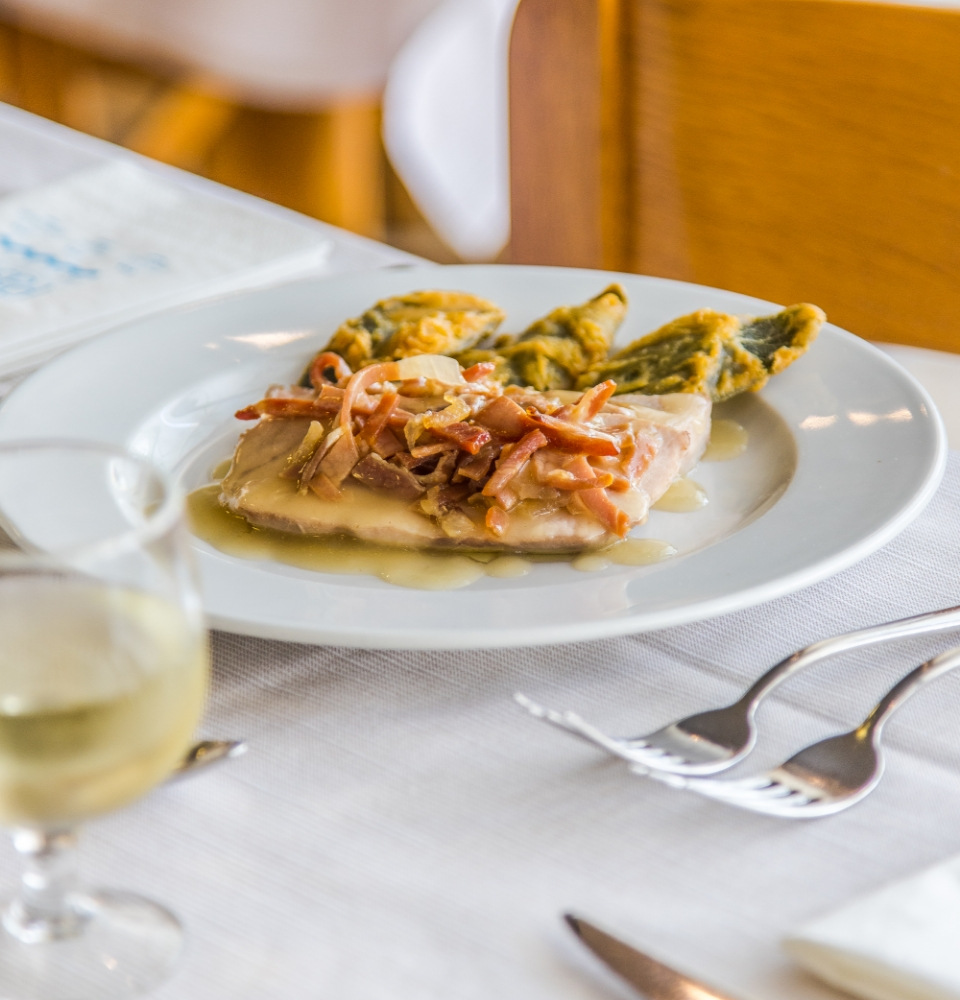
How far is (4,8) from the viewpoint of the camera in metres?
5.31

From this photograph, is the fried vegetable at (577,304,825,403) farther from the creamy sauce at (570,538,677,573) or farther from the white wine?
the white wine

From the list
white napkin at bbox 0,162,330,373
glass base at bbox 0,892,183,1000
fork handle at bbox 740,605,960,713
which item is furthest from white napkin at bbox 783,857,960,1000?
white napkin at bbox 0,162,330,373

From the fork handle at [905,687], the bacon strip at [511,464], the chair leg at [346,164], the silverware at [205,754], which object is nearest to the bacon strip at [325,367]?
the bacon strip at [511,464]

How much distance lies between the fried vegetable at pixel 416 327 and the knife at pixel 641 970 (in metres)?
0.94

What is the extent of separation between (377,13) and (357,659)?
4.11 metres

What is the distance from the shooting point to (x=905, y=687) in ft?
3.08

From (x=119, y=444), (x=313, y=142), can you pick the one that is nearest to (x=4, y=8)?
(x=313, y=142)

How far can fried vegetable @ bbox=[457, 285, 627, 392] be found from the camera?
1.55 meters

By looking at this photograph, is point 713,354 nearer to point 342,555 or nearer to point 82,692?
point 342,555

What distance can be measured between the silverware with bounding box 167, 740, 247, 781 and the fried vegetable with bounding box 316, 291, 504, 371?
2.48ft

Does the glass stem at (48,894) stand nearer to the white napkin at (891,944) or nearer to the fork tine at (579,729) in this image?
the fork tine at (579,729)

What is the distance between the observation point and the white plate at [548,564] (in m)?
0.97

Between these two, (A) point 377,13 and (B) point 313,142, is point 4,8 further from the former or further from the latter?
(A) point 377,13

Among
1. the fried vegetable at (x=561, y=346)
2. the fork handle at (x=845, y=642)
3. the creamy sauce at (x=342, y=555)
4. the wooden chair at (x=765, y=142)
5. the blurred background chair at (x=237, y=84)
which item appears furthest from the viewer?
the blurred background chair at (x=237, y=84)
